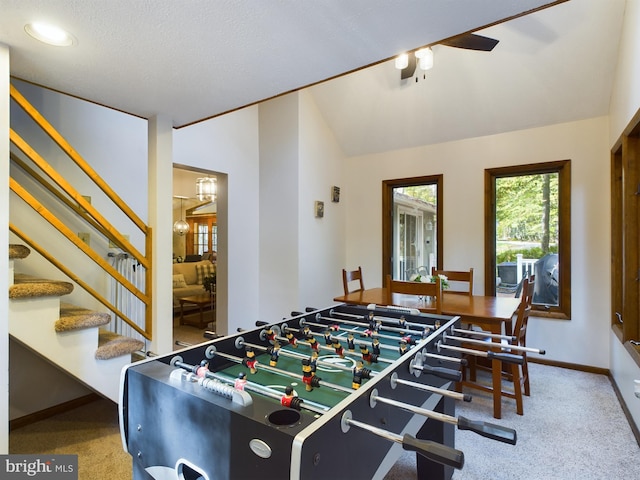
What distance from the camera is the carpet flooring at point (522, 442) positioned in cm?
189

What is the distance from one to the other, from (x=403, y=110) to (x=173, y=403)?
12.7ft

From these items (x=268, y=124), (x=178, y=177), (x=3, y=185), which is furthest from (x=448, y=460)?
(x=178, y=177)

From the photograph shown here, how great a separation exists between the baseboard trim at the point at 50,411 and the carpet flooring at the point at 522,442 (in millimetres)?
43

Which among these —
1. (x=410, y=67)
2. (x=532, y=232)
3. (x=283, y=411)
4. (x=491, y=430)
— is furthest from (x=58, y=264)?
(x=532, y=232)

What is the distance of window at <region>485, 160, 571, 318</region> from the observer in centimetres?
347

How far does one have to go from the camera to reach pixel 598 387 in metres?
2.97

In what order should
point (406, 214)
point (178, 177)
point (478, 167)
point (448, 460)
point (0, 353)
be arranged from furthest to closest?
point (178, 177) → point (406, 214) → point (478, 167) → point (0, 353) → point (448, 460)

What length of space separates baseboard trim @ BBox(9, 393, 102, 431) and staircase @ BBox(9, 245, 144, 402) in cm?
91

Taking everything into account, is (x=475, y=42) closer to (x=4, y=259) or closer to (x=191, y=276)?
(x=4, y=259)

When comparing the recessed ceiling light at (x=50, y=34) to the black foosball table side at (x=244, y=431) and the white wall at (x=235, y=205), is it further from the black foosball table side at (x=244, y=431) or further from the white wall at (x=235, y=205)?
the white wall at (x=235, y=205)

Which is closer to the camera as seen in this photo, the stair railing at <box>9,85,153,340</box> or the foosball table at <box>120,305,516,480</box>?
the foosball table at <box>120,305,516,480</box>

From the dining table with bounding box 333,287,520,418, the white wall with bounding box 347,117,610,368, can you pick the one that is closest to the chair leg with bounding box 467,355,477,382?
the dining table with bounding box 333,287,520,418

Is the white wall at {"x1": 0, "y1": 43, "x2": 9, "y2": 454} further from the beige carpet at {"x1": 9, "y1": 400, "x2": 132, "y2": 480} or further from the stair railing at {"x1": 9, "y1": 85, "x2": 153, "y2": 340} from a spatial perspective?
the beige carpet at {"x1": 9, "y1": 400, "x2": 132, "y2": 480}

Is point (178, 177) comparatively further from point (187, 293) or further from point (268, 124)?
point (268, 124)
